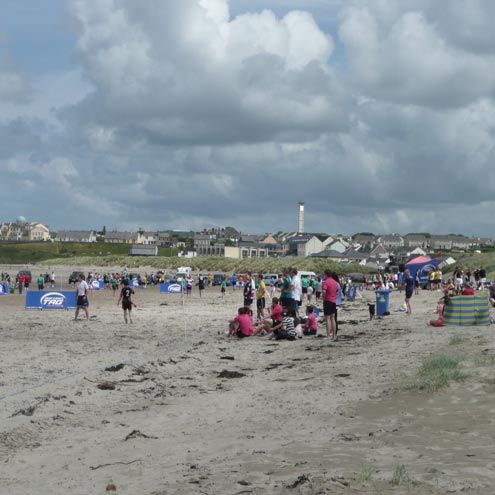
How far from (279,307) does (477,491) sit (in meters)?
12.5

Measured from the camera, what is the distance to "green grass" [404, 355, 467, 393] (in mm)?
9023

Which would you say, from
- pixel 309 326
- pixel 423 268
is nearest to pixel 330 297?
pixel 309 326

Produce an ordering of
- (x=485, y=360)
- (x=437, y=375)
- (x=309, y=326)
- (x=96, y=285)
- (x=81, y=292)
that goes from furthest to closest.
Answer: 1. (x=96, y=285)
2. (x=81, y=292)
3. (x=309, y=326)
4. (x=485, y=360)
5. (x=437, y=375)

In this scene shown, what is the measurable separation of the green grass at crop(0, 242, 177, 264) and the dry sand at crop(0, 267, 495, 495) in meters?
118

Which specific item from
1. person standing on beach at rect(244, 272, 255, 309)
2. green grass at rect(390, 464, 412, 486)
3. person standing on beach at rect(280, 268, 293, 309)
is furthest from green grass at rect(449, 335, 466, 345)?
person standing on beach at rect(244, 272, 255, 309)

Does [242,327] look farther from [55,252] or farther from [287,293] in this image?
[55,252]

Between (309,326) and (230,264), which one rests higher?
(230,264)

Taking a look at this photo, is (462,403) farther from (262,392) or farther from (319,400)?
(262,392)

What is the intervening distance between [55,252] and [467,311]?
146m

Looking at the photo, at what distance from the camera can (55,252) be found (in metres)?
156

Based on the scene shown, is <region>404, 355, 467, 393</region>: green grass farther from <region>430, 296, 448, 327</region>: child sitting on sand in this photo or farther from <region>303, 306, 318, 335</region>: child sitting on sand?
<region>303, 306, 318, 335</region>: child sitting on sand

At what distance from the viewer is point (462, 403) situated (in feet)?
27.0

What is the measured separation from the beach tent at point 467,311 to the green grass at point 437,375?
6.56 meters

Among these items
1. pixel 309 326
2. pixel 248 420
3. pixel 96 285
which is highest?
pixel 309 326
